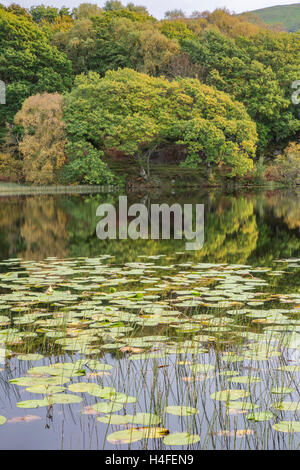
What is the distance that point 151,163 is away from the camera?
3522 cm

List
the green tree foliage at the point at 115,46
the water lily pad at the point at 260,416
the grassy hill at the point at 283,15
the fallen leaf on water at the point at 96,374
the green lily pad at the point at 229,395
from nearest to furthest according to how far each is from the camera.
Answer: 1. the water lily pad at the point at 260,416
2. the green lily pad at the point at 229,395
3. the fallen leaf on water at the point at 96,374
4. the green tree foliage at the point at 115,46
5. the grassy hill at the point at 283,15

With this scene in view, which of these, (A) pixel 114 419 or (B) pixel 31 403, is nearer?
(A) pixel 114 419

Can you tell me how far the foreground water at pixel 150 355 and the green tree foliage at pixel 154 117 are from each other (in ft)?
73.2

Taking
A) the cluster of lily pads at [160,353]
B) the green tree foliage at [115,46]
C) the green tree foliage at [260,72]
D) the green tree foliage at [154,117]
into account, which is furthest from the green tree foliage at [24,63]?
the cluster of lily pads at [160,353]

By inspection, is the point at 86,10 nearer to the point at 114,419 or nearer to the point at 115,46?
the point at 115,46

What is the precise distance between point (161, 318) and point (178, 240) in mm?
6171

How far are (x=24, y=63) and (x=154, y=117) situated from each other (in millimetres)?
9542

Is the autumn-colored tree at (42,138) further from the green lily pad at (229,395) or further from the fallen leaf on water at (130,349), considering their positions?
the green lily pad at (229,395)

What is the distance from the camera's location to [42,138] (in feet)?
90.7

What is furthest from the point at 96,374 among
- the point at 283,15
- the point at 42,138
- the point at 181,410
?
the point at 283,15

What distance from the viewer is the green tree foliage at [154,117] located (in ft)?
94.7

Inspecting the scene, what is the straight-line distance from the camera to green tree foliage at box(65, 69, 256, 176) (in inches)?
1136

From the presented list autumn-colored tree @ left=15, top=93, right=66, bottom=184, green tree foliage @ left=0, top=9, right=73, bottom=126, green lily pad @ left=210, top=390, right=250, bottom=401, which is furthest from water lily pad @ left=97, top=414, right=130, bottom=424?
green tree foliage @ left=0, top=9, right=73, bottom=126
